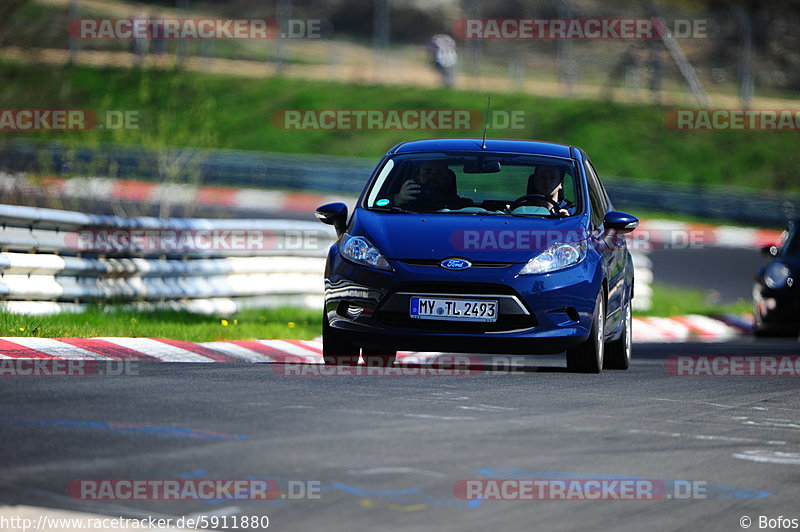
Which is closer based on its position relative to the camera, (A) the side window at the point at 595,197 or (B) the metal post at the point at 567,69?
(A) the side window at the point at 595,197

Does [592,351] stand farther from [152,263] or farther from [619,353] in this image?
[152,263]

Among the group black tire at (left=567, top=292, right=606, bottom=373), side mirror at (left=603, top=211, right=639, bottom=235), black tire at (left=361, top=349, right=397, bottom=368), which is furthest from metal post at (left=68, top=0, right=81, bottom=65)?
black tire at (left=567, top=292, right=606, bottom=373)

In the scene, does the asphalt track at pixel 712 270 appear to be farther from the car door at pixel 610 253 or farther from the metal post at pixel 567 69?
the metal post at pixel 567 69

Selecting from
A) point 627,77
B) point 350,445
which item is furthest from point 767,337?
point 627,77

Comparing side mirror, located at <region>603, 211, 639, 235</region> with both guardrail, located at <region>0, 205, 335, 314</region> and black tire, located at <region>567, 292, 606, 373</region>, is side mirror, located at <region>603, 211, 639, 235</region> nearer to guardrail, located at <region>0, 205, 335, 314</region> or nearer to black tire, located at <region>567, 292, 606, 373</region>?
black tire, located at <region>567, 292, 606, 373</region>

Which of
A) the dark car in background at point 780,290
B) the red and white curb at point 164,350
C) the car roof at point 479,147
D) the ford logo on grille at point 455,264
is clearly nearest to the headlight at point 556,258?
the ford logo on grille at point 455,264

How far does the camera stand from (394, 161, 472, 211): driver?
10.7 m

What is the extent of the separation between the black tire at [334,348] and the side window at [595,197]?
2.02 m

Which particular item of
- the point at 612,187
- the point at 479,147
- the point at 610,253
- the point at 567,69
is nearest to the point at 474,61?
the point at 567,69

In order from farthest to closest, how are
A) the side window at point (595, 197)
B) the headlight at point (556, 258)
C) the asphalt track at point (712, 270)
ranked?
1. the asphalt track at point (712, 270)
2. the side window at point (595, 197)
3. the headlight at point (556, 258)

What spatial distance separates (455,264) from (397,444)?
334 cm

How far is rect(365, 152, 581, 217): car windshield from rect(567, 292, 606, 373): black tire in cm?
80

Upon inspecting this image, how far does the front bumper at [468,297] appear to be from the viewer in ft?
32.0

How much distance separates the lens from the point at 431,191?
35.5 ft
